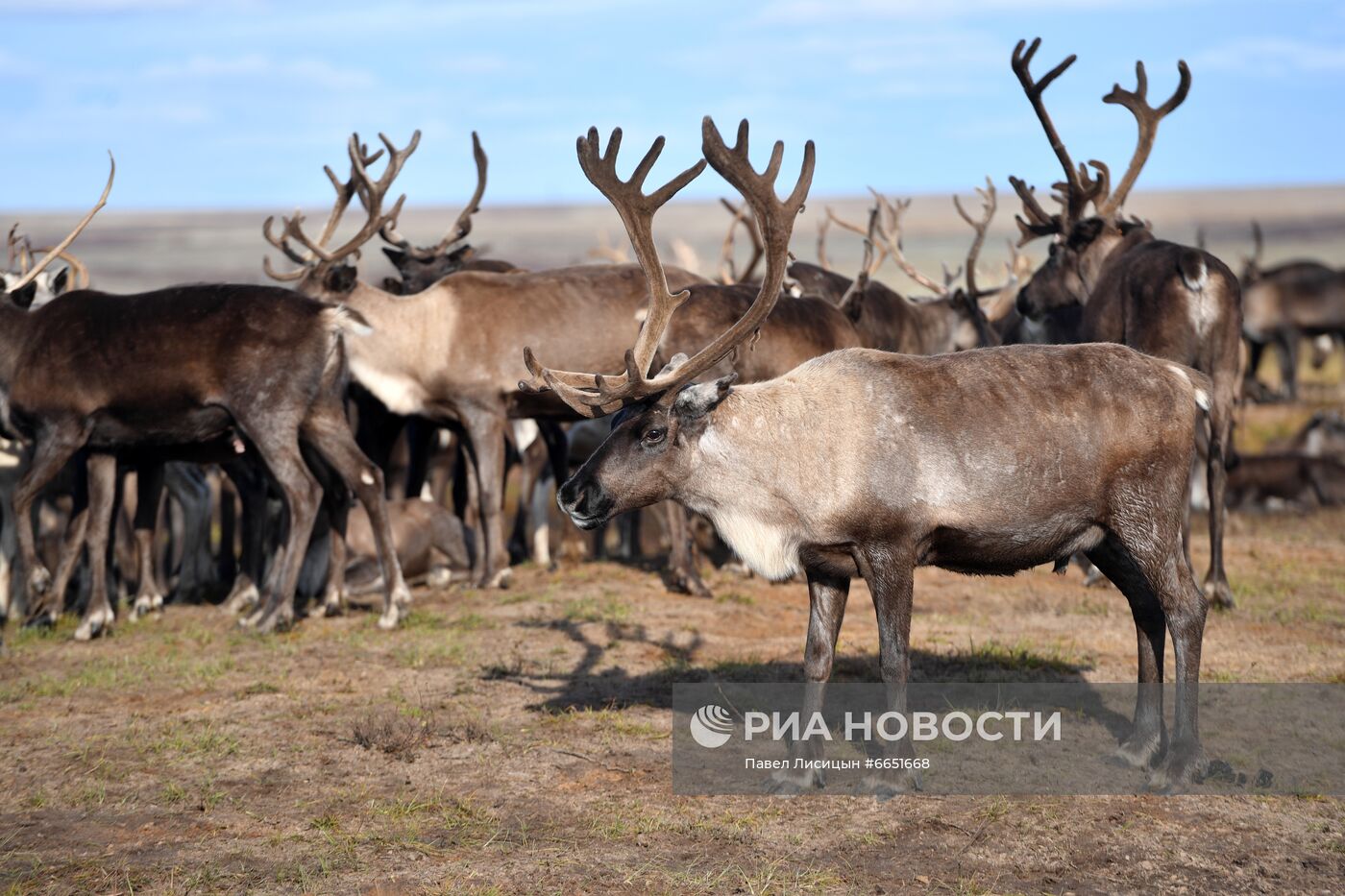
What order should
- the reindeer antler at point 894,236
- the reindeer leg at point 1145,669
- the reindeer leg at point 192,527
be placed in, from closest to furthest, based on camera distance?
1. the reindeer leg at point 1145,669
2. the reindeer leg at point 192,527
3. the reindeer antler at point 894,236

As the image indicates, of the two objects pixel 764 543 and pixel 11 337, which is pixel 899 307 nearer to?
pixel 11 337

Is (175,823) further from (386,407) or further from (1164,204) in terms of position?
(1164,204)

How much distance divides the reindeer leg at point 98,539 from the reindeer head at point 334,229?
1944 millimetres

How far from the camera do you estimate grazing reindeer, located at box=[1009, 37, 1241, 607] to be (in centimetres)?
961

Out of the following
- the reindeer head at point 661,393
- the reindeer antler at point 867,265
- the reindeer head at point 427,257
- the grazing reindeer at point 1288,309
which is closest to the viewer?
the reindeer head at point 661,393

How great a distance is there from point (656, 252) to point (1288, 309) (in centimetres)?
1940

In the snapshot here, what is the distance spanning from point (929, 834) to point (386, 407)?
265 inches

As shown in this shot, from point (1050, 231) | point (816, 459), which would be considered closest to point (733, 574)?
point (1050, 231)

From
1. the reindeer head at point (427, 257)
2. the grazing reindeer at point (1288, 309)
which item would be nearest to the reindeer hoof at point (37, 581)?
the reindeer head at point (427, 257)

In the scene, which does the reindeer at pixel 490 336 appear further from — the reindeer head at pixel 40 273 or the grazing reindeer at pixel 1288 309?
the grazing reindeer at pixel 1288 309

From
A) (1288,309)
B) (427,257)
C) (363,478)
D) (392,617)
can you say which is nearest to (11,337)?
(363,478)

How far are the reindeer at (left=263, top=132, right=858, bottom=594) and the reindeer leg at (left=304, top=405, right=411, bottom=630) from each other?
1026 mm

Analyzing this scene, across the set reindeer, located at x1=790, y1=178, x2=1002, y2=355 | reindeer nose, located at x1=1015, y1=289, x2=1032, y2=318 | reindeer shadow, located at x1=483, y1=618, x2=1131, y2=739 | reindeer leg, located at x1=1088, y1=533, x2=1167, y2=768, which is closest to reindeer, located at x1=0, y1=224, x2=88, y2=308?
reindeer shadow, located at x1=483, y1=618, x2=1131, y2=739

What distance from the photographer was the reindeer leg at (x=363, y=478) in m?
10.1
